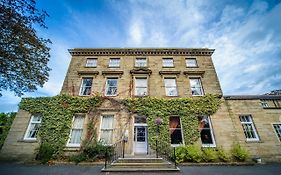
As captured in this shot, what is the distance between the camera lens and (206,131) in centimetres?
1213

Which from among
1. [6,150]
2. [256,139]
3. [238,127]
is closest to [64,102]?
[6,150]

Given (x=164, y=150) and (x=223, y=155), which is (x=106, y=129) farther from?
(x=223, y=155)

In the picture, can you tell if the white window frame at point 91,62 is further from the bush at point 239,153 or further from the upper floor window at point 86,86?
the bush at point 239,153

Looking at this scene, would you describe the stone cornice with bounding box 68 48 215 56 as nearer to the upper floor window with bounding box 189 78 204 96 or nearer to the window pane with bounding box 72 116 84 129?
the upper floor window with bounding box 189 78 204 96

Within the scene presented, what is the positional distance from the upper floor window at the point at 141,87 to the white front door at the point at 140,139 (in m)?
3.15

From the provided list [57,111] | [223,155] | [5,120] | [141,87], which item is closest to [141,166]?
[223,155]

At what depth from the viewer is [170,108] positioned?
1256 cm

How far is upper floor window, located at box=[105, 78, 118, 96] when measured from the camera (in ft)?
45.4

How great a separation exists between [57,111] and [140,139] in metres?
7.24

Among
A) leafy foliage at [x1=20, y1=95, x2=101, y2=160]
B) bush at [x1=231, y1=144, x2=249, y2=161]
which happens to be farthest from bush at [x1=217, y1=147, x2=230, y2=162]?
leafy foliage at [x1=20, y1=95, x2=101, y2=160]

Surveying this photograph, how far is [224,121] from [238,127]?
125cm

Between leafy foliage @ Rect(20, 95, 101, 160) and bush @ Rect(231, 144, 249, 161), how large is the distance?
1119 centimetres

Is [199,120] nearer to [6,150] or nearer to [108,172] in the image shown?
[108,172]

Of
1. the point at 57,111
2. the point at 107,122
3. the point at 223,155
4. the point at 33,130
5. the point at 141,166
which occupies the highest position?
the point at 57,111
